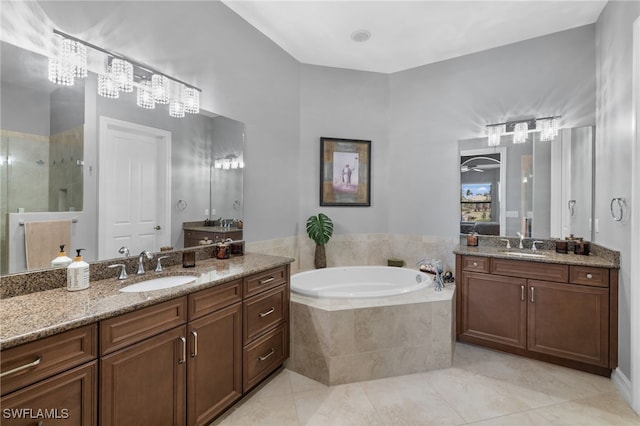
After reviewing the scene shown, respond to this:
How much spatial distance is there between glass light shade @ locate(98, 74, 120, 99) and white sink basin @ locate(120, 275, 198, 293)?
1.13 meters

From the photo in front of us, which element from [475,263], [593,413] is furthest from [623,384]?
[475,263]

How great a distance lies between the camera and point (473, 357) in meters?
2.63

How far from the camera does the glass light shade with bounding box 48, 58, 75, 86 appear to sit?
154 cm

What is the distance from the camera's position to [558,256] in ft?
8.41

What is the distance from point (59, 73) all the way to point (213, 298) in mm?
1446

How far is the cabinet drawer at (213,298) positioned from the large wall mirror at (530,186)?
2.61 meters

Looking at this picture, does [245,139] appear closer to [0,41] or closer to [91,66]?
[91,66]

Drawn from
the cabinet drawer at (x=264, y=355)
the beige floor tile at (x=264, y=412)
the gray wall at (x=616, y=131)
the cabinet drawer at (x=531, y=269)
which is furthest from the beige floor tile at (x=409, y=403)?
the gray wall at (x=616, y=131)

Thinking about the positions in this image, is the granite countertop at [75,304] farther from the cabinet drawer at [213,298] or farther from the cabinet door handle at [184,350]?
the cabinet door handle at [184,350]

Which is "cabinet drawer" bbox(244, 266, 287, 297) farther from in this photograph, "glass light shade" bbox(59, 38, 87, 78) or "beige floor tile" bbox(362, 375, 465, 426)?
"glass light shade" bbox(59, 38, 87, 78)

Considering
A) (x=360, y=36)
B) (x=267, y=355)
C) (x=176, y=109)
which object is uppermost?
(x=360, y=36)

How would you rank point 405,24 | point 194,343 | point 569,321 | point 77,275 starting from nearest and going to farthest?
point 77,275, point 194,343, point 569,321, point 405,24

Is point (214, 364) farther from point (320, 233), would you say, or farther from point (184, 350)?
point (320, 233)

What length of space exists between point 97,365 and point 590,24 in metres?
4.47
